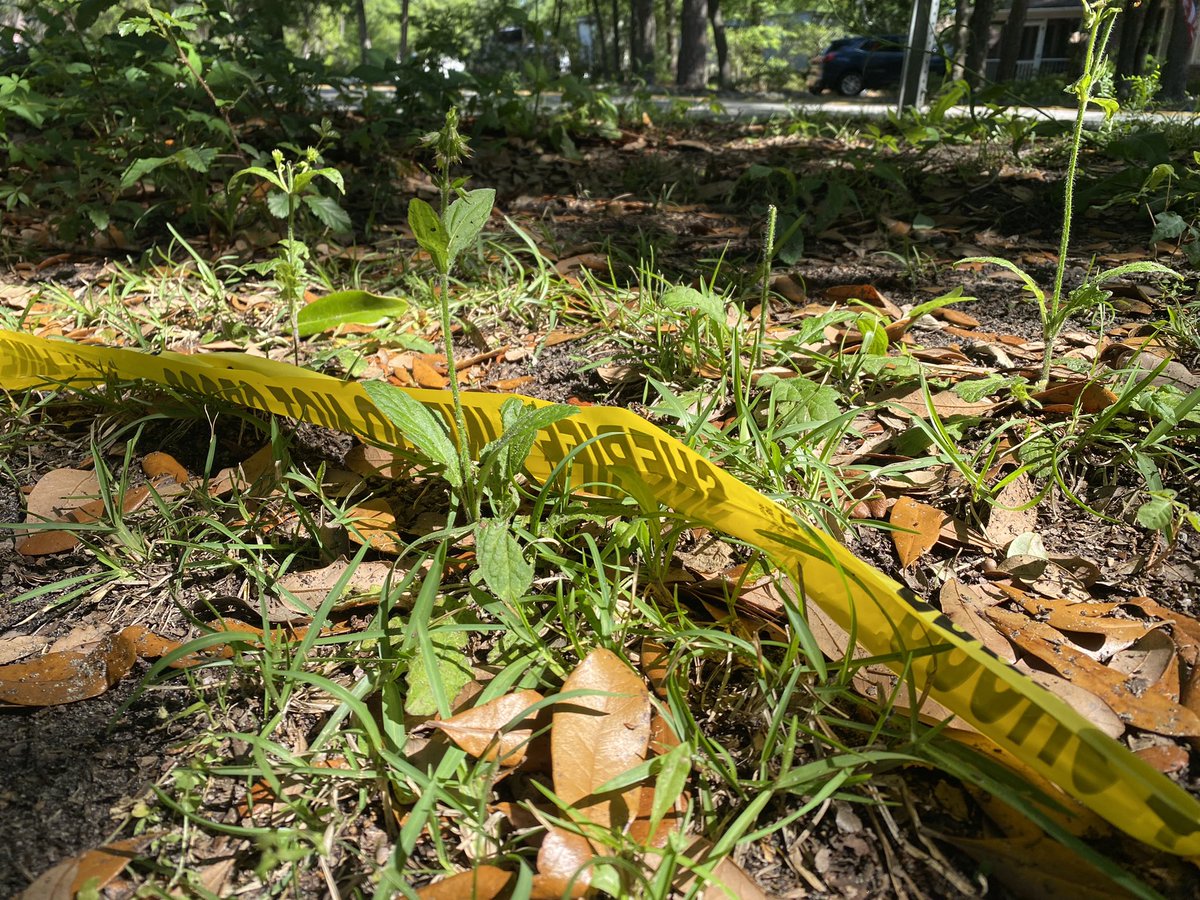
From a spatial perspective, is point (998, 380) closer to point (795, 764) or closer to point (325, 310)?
point (795, 764)

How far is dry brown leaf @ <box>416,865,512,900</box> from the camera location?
927 millimetres

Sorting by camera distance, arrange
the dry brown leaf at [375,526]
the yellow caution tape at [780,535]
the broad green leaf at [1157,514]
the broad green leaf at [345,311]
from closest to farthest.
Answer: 1. the yellow caution tape at [780,535]
2. the broad green leaf at [1157,514]
3. the dry brown leaf at [375,526]
4. the broad green leaf at [345,311]

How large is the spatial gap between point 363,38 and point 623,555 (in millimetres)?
27381

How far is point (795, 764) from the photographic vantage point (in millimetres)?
1091

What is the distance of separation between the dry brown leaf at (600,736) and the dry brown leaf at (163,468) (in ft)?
3.45

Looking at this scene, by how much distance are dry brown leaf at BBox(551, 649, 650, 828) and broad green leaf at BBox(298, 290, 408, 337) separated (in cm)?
149

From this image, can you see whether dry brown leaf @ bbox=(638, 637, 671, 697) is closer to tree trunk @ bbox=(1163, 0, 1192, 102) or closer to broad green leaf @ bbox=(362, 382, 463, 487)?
broad green leaf @ bbox=(362, 382, 463, 487)

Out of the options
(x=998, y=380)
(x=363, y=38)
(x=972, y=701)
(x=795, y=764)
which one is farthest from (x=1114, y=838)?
(x=363, y=38)

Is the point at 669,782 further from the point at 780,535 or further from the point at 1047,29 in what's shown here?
the point at 1047,29

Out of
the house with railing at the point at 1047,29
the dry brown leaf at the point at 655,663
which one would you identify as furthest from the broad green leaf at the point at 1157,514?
the house with railing at the point at 1047,29

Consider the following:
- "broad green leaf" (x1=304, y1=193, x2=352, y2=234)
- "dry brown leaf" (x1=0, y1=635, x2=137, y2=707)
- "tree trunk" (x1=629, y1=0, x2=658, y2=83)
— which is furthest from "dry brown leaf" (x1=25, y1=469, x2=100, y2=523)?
"tree trunk" (x1=629, y1=0, x2=658, y2=83)

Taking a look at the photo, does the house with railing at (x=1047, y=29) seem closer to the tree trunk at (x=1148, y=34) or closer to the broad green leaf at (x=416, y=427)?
the tree trunk at (x=1148, y=34)

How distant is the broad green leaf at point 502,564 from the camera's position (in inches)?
46.3

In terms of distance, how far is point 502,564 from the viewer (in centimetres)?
120
